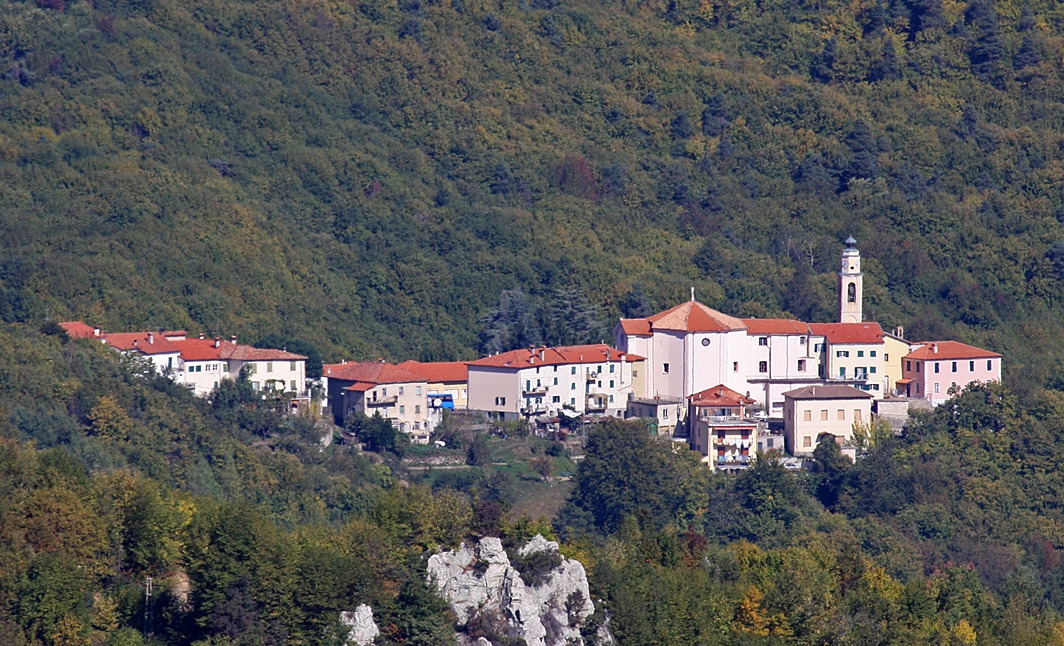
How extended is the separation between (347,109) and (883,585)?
221 ft

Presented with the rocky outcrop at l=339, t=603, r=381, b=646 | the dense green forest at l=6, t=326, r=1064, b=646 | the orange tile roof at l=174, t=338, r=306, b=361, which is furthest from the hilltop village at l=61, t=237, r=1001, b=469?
the rocky outcrop at l=339, t=603, r=381, b=646

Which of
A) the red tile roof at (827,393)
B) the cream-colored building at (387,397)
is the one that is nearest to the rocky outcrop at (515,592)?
the cream-colored building at (387,397)

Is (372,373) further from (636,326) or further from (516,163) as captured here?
(516,163)

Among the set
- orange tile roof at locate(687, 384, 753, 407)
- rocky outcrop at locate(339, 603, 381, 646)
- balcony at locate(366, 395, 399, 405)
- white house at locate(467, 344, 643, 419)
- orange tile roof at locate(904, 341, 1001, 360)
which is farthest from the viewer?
orange tile roof at locate(904, 341, 1001, 360)

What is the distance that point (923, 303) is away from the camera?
4218 inches

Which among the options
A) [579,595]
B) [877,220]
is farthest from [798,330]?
[579,595]

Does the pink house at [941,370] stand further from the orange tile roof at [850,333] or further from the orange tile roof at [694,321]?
the orange tile roof at [694,321]

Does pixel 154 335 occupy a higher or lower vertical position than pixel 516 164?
lower

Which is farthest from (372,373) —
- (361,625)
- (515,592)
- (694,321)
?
(361,625)

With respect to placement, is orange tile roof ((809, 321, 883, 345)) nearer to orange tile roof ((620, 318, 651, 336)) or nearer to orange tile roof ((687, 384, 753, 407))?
orange tile roof ((687, 384, 753, 407))

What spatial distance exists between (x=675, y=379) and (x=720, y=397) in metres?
2.77

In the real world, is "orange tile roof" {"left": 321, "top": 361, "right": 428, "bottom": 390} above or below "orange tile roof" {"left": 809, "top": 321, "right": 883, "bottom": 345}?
below

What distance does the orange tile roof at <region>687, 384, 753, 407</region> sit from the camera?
84.9 m

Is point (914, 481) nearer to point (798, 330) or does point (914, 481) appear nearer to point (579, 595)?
point (798, 330)
